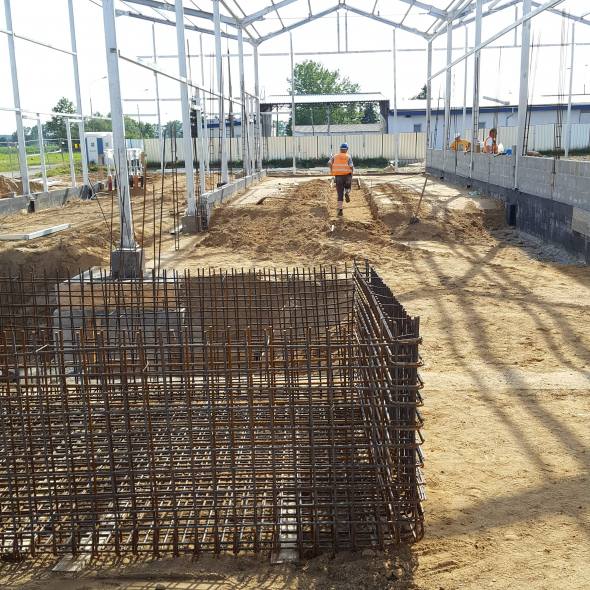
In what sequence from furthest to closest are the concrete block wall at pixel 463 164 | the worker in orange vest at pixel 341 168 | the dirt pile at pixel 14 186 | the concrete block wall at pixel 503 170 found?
the dirt pile at pixel 14 186, the concrete block wall at pixel 463 164, the worker in orange vest at pixel 341 168, the concrete block wall at pixel 503 170

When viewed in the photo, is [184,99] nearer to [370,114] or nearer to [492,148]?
[492,148]

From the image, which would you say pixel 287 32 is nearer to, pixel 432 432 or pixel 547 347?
pixel 547 347

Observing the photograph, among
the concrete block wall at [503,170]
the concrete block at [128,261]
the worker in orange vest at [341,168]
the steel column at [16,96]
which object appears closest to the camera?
the concrete block at [128,261]

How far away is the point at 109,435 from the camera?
9.75 ft

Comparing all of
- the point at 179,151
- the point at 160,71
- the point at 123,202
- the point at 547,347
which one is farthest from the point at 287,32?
the point at 547,347

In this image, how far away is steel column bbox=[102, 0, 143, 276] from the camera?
7.82m

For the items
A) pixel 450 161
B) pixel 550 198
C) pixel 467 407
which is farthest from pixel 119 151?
pixel 450 161

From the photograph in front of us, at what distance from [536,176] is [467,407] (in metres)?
8.81

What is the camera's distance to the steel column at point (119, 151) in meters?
Result: 7.82

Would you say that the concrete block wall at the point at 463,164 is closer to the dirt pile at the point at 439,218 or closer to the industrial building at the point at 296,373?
the industrial building at the point at 296,373

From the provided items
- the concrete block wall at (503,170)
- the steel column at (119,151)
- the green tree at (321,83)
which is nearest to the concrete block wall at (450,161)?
the concrete block wall at (503,170)

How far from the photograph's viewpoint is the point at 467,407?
4711mm

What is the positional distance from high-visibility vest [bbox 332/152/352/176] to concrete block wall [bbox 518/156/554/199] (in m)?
3.81

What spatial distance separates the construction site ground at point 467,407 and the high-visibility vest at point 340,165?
233cm
